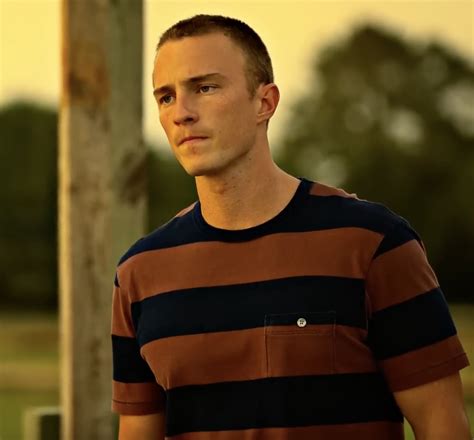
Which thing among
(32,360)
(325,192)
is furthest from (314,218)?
(32,360)

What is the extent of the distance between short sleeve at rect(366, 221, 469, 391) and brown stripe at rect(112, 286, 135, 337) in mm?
498

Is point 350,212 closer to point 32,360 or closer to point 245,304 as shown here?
point 245,304

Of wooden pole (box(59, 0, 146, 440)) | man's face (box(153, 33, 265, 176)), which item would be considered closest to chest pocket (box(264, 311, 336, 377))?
man's face (box(153, 33, 265, 176))

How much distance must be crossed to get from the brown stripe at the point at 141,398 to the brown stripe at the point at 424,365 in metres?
0.49

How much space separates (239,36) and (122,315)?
1.94 ft

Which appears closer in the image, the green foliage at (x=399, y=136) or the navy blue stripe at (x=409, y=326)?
the navy blue stripe at (x=409, y=326)

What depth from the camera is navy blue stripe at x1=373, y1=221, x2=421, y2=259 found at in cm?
190

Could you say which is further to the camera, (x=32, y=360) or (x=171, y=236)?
(x=32, y=360)

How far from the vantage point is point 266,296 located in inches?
76.5

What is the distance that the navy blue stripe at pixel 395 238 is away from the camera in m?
1.90

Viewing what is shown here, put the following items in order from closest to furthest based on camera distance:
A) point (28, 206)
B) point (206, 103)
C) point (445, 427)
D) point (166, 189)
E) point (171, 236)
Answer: point (445, 427) < point (206, 103) < point (171, 236) < point (166, 189) < point (28, 206)

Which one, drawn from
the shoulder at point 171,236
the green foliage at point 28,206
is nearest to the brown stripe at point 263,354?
the shoulder at point 171,236

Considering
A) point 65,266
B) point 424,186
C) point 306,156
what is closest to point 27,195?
point 306,156

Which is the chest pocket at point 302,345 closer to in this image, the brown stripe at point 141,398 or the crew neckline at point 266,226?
the crew neckline at point 266,226
